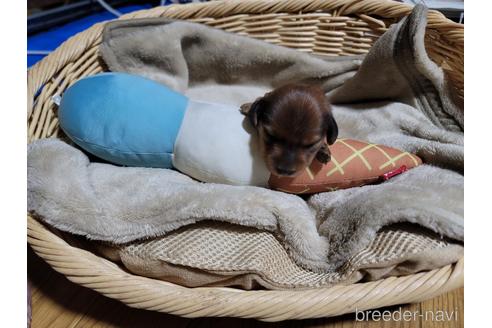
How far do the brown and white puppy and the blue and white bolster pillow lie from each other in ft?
0.26

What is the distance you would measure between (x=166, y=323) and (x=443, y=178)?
0.88 metres

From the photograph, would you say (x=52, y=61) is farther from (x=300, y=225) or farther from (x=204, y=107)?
(x=300, y=225)

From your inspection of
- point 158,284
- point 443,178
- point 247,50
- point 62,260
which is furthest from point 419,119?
point 62,260

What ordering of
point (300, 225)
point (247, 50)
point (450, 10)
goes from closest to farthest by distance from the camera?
point (300, 225), point (450, 10), point (247, 50)

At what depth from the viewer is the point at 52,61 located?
4.59 ft

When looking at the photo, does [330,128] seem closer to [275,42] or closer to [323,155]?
[323,155]

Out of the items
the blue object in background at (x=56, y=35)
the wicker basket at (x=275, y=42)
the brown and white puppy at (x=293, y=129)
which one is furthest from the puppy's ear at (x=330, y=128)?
the blue object in background at (x=56, y=35)

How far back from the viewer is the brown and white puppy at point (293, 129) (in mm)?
1175

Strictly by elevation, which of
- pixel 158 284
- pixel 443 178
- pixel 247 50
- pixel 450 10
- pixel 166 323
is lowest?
pixel 166 323

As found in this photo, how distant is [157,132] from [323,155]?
50cm

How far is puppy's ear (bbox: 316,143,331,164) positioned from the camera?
4.17ft

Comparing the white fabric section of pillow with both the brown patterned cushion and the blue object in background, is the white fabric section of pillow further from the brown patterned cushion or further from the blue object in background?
the blue object in background

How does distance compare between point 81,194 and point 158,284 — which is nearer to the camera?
point 158,284

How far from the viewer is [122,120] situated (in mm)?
1292
